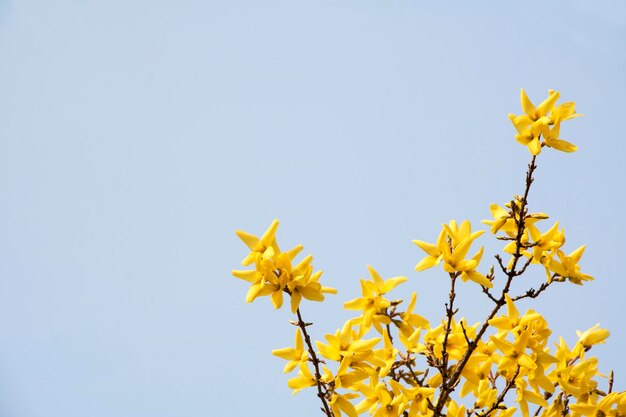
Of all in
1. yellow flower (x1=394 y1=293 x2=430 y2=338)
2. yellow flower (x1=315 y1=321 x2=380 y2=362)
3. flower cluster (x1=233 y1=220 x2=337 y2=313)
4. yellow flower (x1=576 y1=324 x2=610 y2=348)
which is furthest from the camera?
yellow flower (x1=576 y1=324 x2=610 y2=348)

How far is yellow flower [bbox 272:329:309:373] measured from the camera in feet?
8.21

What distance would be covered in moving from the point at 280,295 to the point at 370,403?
657mm

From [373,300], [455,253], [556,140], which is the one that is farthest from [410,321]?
[556,140]

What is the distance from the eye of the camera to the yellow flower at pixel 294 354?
98.5 inches

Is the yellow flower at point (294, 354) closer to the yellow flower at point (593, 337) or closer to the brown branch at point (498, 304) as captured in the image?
the brown branch at point (498, 304)

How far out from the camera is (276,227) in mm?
2336

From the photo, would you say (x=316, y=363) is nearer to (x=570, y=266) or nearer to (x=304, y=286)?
(x=304, y=286)

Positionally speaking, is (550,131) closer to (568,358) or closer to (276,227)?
(568,358)

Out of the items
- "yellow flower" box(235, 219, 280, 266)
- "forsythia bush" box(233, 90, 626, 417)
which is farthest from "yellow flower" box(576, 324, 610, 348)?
"yellow flower" box(235, 219, 280, 266)

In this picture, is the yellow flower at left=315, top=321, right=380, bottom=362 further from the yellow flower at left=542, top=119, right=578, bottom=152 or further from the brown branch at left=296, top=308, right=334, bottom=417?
the yellow flower at left=542, top=119, right=578, bottom=152

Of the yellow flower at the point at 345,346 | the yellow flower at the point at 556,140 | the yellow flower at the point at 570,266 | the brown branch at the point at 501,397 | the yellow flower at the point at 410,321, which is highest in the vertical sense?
the yellow flower at the point at 556,140

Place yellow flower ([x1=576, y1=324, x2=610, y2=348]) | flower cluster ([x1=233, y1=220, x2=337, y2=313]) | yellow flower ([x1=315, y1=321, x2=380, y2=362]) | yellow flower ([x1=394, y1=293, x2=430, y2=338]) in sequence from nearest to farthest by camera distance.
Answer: flower cluster ([x1=233, y1=220, x2=337, y2=313]), yellow flower ([x1=315, y1=321, x2=380, y2=362]), yellow flower ([x1=394, y1=293, x2=430, y2=338]), yellow flower ([x1=576, y1=324, x2=610, y2=348])

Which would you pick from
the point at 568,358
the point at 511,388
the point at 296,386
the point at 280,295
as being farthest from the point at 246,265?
the point at 568,358

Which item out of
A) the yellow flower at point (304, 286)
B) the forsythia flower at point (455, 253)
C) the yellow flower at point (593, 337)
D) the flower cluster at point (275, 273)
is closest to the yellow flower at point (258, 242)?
the flower cluster at point (275, 273)
